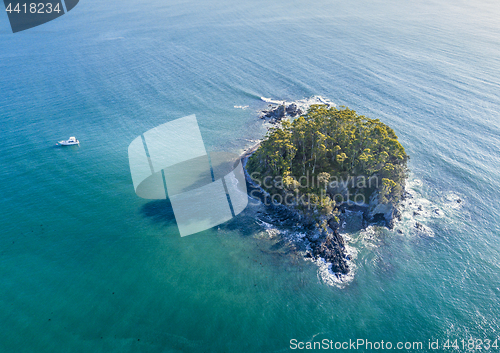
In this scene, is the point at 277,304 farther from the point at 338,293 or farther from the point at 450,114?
the point at 450,114

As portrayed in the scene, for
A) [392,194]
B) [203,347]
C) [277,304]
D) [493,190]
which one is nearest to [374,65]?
[493,190]

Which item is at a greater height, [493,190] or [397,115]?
[397,115]


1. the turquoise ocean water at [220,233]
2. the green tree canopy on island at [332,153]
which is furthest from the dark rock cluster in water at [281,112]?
the green tree canopy on island at [332,153]

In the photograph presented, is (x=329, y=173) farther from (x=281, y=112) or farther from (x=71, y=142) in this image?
(x=71, y=142)

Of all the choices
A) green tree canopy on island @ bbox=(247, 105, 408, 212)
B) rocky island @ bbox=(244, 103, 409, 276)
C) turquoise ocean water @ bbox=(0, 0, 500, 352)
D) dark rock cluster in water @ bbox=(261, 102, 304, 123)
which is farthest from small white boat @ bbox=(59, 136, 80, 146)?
dark rock cluster in water @ bbox=(261, 102, 304, 123)

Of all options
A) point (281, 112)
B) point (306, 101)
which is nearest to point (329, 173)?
point (281, 112)

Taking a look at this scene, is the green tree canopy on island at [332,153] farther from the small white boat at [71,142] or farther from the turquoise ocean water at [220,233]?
the small white boat at [71,142]
